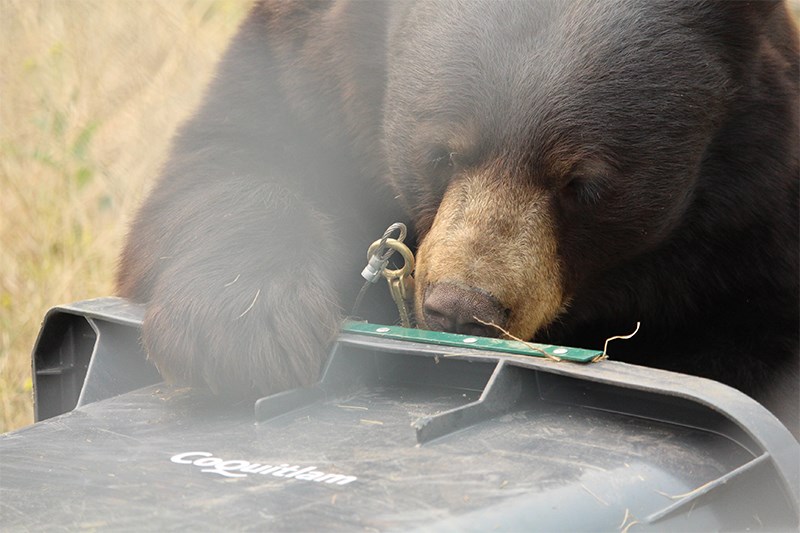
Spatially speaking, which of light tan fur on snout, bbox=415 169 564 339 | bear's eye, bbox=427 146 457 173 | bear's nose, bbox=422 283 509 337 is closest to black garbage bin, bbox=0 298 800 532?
bear's nose, bbox=422 283 509 337

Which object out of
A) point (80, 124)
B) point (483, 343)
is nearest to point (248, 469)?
point (483, 343)

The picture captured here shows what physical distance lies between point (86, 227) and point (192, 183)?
225 cm

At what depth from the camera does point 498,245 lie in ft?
9.40

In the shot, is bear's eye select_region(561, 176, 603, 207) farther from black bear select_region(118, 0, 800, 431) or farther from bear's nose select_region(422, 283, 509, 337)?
bear's nose select_region(422, 283, 509, 337)

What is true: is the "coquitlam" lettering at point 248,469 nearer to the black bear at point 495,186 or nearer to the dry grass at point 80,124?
the black bear at point 495,186

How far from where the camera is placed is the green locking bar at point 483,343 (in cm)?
222

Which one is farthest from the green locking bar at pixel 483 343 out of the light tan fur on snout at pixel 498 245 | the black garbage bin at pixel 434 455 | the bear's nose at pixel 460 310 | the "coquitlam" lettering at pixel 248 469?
the "coquitlam" lettering at pixel 248 469

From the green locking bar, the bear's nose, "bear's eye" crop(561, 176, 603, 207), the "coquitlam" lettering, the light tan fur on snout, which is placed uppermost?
"bear's eye" crop(561, 176, 603, 207)

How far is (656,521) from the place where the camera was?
188 centimetres

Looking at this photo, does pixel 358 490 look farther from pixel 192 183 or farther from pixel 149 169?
pixel 149 169

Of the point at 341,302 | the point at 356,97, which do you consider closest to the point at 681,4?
the point at 356,97

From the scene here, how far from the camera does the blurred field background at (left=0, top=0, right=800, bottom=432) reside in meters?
5.25

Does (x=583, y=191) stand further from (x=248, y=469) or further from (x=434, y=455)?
(x=248, y=469)

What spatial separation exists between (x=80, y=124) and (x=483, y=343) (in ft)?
14.0
